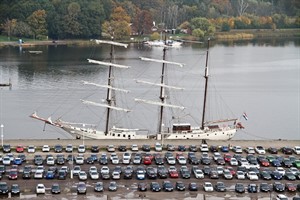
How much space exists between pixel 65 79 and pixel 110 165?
38.9 meters

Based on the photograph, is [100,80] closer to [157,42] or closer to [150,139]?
[150,139]

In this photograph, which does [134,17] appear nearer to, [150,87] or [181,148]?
[150,87]

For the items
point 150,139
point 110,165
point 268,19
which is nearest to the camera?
point 110,165

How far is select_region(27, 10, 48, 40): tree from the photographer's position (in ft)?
374

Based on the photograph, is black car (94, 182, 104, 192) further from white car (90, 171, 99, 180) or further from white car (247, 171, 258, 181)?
white car (247, 171, 258, 181)

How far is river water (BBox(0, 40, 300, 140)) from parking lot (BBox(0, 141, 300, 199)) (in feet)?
34.4

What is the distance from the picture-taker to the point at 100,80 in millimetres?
74625

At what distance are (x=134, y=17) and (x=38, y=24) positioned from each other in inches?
764

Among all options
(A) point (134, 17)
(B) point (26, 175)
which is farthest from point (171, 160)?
(A) point (134, 17)

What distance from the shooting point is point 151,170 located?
117 feet

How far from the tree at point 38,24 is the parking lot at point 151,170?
7475 cm

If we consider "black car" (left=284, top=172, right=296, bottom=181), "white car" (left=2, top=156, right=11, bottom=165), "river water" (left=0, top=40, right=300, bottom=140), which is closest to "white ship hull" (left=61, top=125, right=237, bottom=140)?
"river water" (left=0, top=40, right=300, bottom=140)

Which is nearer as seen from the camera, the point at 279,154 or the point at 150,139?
the point at 279,154

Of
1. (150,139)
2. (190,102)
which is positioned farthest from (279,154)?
(190,102)
